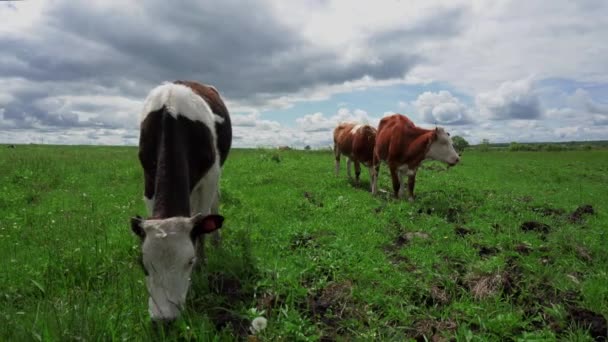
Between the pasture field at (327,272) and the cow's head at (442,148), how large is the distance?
1698 mm

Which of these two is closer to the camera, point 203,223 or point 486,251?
point 203,223

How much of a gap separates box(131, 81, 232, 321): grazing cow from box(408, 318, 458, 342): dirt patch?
228 cm

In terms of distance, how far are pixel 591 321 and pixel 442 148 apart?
787 centimetres

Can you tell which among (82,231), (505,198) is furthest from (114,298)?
(505,198)

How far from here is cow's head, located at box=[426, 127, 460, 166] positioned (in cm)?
1145

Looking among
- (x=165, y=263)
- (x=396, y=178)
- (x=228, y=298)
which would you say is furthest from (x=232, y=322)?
(x=396, y=178)

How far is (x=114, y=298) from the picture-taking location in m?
4.21

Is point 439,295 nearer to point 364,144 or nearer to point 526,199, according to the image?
point 526,199

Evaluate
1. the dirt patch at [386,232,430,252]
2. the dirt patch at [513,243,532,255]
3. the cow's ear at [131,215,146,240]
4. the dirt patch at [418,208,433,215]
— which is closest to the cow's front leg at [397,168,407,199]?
the dirt patch at [418,208,433,215]

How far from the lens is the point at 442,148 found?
11.6m

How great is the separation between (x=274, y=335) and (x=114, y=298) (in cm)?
177

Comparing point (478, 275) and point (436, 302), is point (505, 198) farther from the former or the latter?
point (436, 302)

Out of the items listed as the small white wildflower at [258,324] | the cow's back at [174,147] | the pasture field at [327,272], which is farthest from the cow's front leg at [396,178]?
the small white wildflower at [258,324]

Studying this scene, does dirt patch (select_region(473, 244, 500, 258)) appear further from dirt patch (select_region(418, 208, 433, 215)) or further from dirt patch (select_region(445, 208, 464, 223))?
dirt patch (select_region(418, 208, 433, 215))
